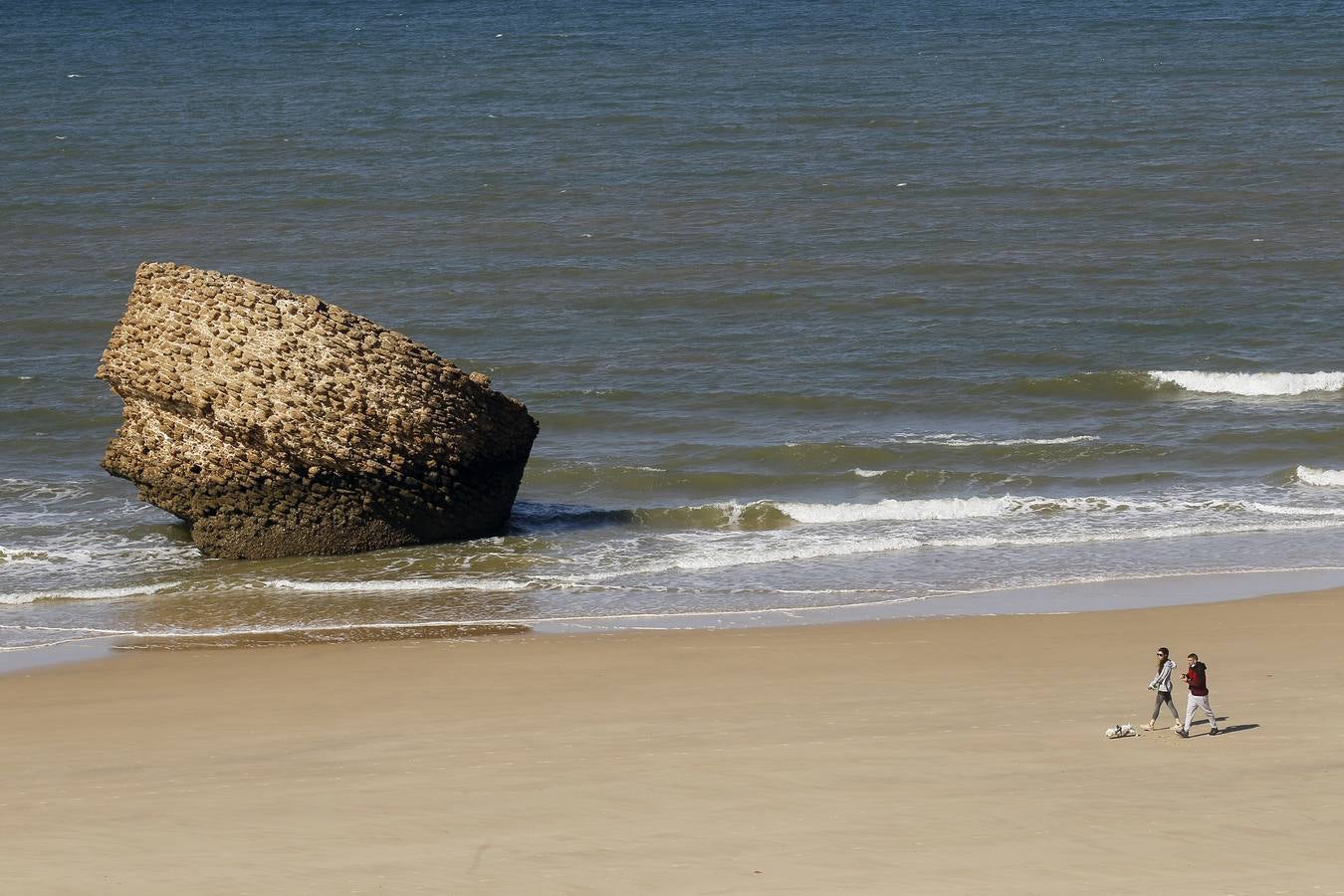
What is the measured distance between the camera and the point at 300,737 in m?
12.8

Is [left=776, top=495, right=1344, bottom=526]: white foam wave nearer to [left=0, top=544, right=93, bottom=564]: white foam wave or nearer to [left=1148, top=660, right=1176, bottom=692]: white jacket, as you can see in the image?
[left=1148, top=660, right=1176, bottom=692]: white jacket

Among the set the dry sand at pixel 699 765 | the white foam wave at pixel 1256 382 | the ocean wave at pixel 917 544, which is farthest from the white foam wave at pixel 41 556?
the white foam wave at pixel 1256 382

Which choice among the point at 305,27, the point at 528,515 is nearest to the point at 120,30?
the point at 305,27

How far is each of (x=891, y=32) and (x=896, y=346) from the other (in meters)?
36.2

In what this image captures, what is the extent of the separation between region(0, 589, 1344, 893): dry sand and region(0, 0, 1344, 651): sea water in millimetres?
1667

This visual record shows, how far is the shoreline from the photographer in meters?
15.8

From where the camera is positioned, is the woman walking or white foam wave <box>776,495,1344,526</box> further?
white foam wave <box>776,495,1344,526</box>

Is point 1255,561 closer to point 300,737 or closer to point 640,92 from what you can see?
point 300,737

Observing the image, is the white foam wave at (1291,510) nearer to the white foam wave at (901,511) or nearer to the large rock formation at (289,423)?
the white foam wave at (901,511)

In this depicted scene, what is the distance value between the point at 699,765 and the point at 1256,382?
52.5 ft

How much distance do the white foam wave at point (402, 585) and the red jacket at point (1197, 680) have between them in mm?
7438

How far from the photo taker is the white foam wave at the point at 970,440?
74.5ft

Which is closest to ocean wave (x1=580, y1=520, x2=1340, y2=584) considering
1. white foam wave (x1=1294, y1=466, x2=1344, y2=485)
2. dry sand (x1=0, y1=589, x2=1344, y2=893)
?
white foam wave (x1=1294, y1=466, x2=1344, y2=485)

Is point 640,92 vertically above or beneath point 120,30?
beneath
